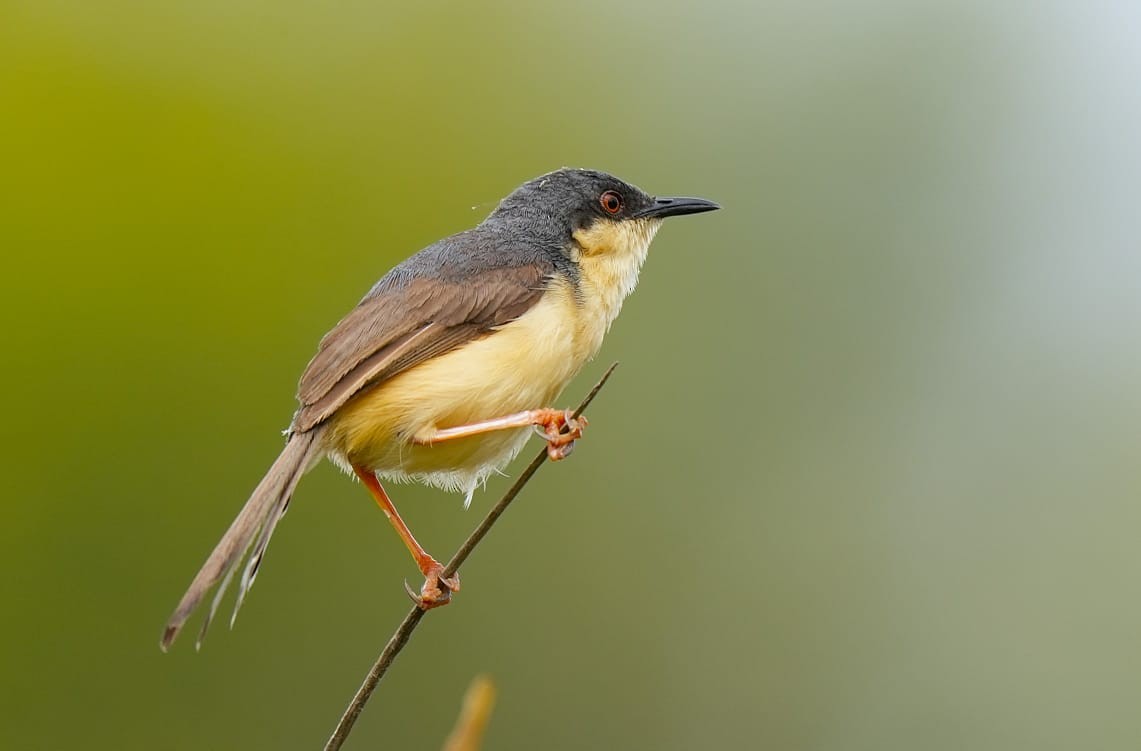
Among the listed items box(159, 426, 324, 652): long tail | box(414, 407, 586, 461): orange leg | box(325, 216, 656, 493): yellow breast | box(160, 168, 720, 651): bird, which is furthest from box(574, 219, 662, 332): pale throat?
box(159, 426, 324, 652): long tail

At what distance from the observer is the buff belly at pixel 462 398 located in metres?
4.36

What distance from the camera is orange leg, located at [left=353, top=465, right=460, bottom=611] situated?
14.1ft

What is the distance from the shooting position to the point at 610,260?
5191 millimetres

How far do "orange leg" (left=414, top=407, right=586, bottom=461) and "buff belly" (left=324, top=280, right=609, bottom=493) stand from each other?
29 millimetres

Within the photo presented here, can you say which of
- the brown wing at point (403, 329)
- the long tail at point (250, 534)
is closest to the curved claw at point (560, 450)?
the brown wing at point (403, 329)

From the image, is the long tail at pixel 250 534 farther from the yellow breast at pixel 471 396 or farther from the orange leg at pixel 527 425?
the orange leg at pixel 527 425

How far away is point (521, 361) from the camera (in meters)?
4.41

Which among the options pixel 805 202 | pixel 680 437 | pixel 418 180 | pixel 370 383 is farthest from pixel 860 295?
pixel 370 383

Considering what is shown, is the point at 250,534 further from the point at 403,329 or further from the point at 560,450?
the point at 403,329

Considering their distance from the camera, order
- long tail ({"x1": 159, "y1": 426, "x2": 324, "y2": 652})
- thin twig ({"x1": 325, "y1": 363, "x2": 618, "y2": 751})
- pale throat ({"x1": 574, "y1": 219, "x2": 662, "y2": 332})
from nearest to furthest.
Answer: thin twig ({"x1": 325, "y1": 363, "x2": 618, "y2": 751}) → long tail ({"x1": 159, "y1": 426, "x2": 324, "y2": 652}) → pale throat ({"x1": 574, "y1": 219, "x2": 662, "y2": 332})

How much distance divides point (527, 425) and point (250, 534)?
1154 millimetres

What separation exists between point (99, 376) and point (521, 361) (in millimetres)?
3166

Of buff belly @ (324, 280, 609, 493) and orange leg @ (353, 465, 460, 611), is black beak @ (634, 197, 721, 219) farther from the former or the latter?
orange leg @ (353, 465, 460, 611)

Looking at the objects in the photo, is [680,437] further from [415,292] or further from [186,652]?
[415,292]
